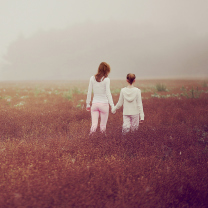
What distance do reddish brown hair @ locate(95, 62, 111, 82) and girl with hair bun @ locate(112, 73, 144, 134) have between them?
0.53 meters

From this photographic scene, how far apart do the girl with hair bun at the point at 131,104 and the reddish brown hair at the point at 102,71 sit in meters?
0.53

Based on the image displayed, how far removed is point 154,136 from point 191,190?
7.35 feet

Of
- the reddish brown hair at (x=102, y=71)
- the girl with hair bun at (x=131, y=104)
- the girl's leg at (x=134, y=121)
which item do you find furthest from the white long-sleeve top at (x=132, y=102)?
the reddish brown hair at (x=102, y=71)

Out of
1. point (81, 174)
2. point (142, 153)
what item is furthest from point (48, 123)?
point (81, 174)

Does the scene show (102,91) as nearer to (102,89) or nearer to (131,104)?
(102,89)

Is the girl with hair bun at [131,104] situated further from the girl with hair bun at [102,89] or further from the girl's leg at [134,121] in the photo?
the girl with hair bun at [102,89]

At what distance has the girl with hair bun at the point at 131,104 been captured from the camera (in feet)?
16.4

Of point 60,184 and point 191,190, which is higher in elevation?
point 60,184

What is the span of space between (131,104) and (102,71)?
1.02m

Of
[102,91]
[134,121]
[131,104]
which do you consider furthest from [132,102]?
[102,91]

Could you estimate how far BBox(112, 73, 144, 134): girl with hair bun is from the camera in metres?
5.00

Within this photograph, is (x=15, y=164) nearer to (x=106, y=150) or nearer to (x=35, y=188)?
(x=35, y=188)

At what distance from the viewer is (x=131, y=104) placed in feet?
16.7

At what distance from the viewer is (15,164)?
10.7ft
